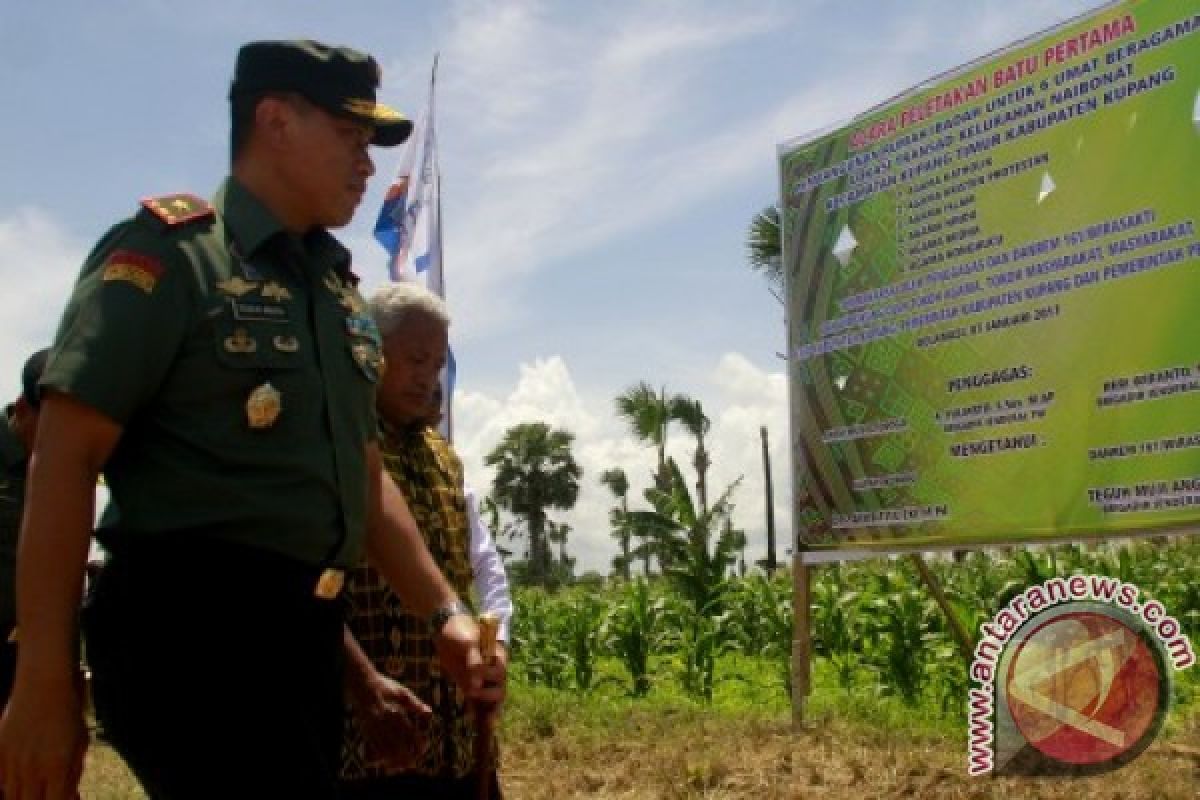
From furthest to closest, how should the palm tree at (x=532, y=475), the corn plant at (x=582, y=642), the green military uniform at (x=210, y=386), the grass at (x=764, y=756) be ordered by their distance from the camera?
1. the palm tree at (x=532, y=475)
2. the corn plant at (x=582, y=642)
3. the grass at (x=764, y=756)
4. the green military uniform at (x=210, y=386)

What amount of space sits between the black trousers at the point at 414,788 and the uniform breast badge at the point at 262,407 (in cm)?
129

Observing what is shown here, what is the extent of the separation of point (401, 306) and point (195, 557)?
1.31 m

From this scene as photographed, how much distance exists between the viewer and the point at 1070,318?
5.15 meters

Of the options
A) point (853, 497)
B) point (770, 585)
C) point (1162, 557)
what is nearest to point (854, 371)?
point (853, 497)

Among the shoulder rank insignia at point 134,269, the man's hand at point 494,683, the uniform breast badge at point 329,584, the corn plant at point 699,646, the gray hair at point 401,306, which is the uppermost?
the gray hair at point 401,306

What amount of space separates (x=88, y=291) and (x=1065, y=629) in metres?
4.15

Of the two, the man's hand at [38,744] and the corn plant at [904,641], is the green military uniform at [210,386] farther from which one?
the corn plant at [904,641]

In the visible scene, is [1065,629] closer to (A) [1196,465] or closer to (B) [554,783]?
(A) [1196,465]

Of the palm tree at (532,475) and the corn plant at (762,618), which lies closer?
the corn plant at (762,618)

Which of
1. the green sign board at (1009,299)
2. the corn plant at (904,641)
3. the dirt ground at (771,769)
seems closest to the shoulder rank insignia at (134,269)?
the green sign board at (1009,299)

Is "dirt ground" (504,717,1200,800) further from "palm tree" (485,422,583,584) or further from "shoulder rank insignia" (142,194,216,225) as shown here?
"palm tree" (485,422,583,584)

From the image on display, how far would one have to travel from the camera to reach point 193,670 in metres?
1.93

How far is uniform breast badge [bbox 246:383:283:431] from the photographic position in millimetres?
1977

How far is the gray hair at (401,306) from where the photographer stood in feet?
10.4
